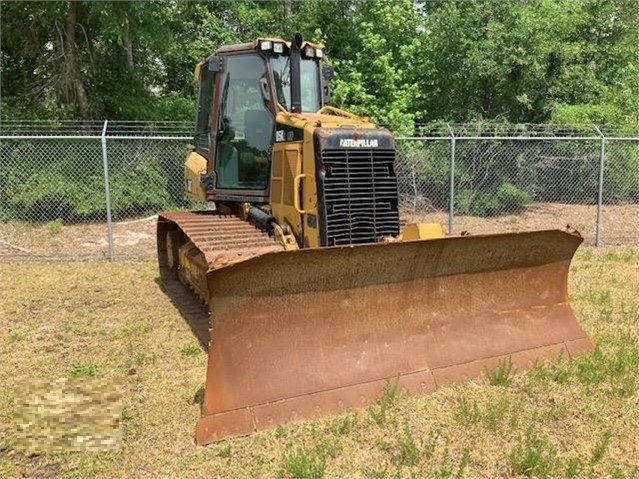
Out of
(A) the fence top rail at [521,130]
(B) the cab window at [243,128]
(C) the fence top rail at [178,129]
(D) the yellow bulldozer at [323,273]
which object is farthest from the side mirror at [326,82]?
(A) the fence top rail at [521,130]

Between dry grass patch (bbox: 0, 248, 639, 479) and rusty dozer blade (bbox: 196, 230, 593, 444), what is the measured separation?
16 centimetres

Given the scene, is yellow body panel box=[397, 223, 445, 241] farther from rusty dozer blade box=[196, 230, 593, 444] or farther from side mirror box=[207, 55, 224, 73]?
side mirror box=[207, 55, 224, 73]

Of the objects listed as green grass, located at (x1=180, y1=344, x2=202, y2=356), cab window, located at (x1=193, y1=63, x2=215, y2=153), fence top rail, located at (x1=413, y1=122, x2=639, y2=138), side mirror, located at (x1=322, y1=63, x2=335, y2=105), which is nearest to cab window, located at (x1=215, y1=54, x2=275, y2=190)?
cab window, located at (x1=193, y1=63, x2=215, y2=153)

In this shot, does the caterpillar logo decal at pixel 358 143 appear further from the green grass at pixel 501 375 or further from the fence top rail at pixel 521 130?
the fence top rail at pixel 521 130

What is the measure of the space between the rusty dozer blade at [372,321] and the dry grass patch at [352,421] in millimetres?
156

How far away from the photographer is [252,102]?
612 centimetres

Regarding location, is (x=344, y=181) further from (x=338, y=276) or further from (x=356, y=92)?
(x=356, y=92)

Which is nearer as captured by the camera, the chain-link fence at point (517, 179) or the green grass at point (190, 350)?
the green grass at point (190, 350)

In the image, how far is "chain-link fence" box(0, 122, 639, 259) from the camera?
11.3 metres

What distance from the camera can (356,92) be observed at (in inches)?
541

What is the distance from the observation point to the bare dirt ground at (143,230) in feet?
32.8

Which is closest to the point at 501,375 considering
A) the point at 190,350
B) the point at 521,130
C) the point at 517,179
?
the point at 190,350

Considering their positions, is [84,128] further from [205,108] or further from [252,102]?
[252,102]

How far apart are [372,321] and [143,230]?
27.3 feet
